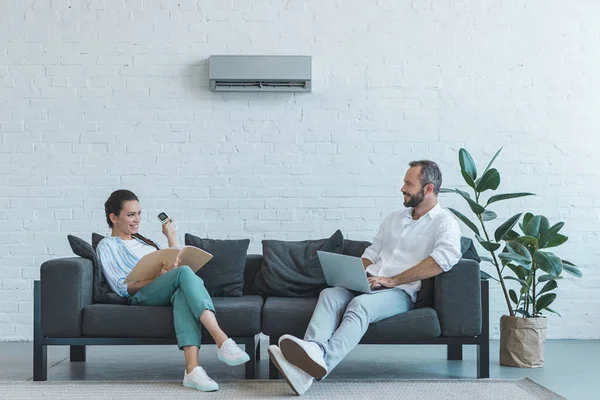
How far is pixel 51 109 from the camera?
5652 mm

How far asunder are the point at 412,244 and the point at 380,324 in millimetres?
536

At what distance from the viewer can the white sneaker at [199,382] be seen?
376cm

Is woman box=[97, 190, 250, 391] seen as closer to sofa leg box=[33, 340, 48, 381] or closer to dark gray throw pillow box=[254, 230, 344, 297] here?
sofa leg box=[33, 340, 48, 381]

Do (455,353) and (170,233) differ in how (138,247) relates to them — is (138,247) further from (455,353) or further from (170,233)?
(455,353)

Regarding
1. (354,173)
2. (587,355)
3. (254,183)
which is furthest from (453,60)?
(587,355)

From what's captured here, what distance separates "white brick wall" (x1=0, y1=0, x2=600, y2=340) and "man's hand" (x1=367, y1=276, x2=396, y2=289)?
1.46 metres

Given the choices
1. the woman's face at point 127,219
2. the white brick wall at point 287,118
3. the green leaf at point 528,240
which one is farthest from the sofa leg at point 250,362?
the green leaf at point 528,240

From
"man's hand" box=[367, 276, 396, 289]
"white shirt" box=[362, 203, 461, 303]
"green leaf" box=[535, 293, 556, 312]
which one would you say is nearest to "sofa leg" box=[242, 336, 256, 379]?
"man's hand" box=[367, 276, 396, 289]

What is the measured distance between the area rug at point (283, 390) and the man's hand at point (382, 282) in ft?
1.67

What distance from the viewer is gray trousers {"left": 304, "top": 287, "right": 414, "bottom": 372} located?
3.76 meters

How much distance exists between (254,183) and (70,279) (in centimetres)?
191

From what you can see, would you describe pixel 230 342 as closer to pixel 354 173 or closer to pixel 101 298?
pixel 101 298

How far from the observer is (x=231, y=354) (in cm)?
382

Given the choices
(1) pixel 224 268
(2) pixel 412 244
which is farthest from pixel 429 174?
(1) pixel 224 268
